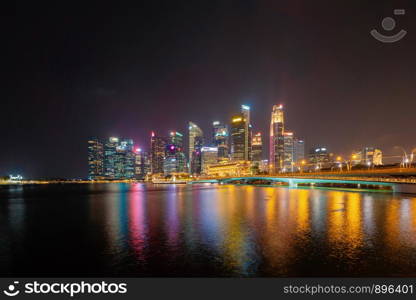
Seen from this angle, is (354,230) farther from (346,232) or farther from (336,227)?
(336,227)

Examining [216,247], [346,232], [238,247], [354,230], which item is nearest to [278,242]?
[238,247]

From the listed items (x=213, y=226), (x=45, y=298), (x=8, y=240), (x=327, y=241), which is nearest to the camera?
(x=45, y=298)

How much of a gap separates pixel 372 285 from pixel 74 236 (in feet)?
82.1

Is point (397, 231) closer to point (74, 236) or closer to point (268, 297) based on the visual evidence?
point (268, 297)

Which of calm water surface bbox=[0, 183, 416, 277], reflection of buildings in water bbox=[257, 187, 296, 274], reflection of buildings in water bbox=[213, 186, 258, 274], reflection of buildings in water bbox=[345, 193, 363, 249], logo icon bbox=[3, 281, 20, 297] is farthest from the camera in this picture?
reflection of buildings in water bbox=[345, 193, 363, 249]

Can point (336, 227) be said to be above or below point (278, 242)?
below

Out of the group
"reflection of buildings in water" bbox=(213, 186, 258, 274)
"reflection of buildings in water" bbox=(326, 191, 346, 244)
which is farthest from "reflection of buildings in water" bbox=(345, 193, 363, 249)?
"reflection of buildings in water" bbox=(213, 186, 258, 274)

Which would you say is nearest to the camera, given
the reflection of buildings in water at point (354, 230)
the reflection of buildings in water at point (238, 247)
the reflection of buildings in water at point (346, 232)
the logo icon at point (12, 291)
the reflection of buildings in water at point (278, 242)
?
the logo icon at point (12, 291)

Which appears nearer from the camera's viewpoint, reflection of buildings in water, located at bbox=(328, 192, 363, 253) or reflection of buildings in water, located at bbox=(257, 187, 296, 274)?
reflection of buildings in water, located at bbox=(257, 187, 296, 274)

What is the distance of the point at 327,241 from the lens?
2355cm

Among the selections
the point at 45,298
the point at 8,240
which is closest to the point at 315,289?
the point at 45,298

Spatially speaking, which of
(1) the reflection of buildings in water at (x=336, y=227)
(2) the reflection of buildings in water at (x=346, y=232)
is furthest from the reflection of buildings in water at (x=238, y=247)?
(1) the reflection of buildings in water at (x=336, y=227)

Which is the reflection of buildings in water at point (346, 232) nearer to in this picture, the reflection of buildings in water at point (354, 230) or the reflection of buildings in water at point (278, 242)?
the reflection of buildings in water at point (354, 230)

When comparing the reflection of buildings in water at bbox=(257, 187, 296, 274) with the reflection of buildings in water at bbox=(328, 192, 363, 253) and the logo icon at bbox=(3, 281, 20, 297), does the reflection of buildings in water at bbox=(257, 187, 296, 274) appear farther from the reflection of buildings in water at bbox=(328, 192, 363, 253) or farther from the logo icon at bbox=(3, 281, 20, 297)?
the logo icon at bbox=(3, 281, 20, 297)
